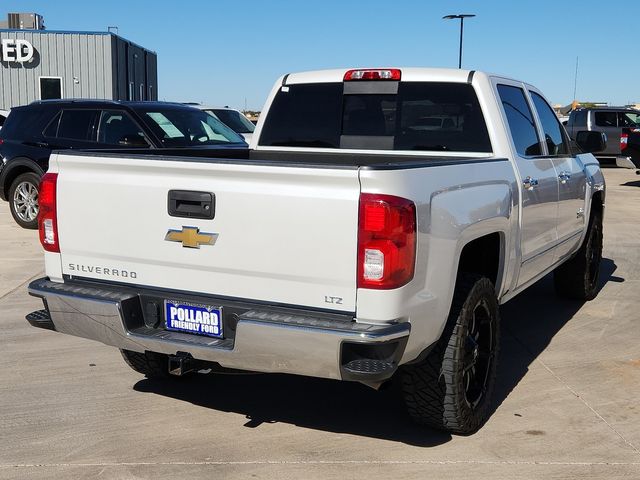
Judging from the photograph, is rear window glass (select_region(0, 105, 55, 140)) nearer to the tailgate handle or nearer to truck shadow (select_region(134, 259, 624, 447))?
truck shadow (select_region(134, 259, 624, 447))

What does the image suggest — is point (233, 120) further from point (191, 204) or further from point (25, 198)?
point (191, 204)

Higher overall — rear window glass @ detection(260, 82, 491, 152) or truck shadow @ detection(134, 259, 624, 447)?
rear window glass @ detection(260, 82, 491, 152)

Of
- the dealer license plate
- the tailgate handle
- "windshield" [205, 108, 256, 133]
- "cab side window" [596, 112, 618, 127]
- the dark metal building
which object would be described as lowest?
the dealer license plate

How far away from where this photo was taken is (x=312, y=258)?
11.7 feet

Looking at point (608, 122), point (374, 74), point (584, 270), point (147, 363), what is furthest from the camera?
point (608, 122)

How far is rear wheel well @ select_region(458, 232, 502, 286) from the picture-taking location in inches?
181

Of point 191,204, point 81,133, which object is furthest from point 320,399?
point 81,133

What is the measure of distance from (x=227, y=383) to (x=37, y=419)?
1201 millimetres

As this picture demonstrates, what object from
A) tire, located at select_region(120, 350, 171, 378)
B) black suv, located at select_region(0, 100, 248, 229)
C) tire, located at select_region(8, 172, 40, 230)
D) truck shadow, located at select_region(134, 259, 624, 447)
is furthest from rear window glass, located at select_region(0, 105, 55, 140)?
truck shadow, located at select_region(134, 259, 624, 447)

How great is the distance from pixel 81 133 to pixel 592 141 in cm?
679

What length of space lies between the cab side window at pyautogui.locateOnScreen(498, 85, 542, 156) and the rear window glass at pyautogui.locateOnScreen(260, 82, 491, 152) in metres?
0.29

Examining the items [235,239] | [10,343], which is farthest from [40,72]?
[235,239]

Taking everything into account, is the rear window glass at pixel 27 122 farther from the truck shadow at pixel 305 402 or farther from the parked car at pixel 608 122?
the parked car at pixel 608 122

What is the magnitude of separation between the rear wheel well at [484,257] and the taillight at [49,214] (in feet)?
7.14
